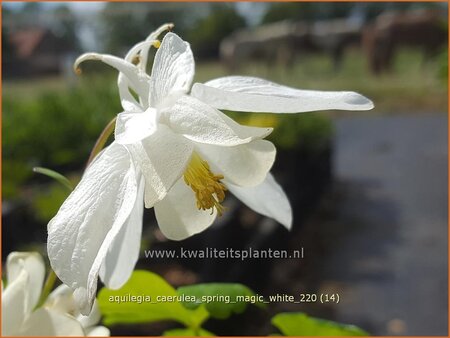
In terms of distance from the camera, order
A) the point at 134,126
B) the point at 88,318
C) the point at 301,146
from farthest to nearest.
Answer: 1. the point at 301,146
2. the point at 88,318
3. the point at 134,126

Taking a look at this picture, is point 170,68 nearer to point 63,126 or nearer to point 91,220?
point 91,220

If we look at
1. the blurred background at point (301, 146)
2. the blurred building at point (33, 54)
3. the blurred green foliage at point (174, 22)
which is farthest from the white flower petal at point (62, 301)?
the blurred building at point (33, 54)

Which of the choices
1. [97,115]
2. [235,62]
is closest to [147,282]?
[97,115]

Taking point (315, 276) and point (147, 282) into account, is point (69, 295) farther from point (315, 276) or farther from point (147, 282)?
point (315, 276)

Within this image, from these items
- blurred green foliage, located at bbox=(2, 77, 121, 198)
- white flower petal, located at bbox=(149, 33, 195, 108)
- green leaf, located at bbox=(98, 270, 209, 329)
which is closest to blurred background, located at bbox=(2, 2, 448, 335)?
blurred green foliage, located at bbox=(2, 77, 121, 198)

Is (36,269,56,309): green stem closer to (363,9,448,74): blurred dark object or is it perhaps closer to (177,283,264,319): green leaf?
(177,283,264,319): green leaf

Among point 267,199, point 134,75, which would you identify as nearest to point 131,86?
point 134,75
